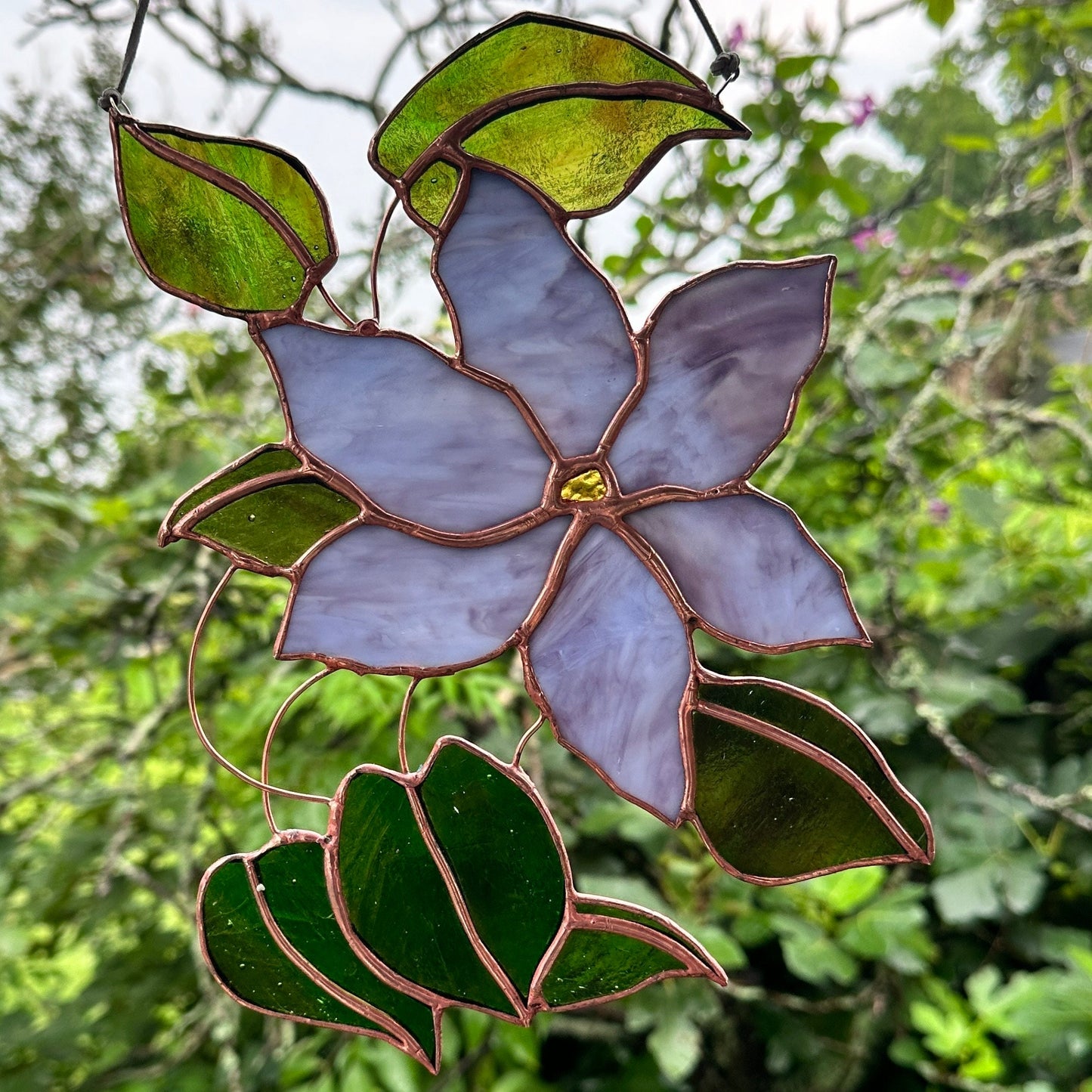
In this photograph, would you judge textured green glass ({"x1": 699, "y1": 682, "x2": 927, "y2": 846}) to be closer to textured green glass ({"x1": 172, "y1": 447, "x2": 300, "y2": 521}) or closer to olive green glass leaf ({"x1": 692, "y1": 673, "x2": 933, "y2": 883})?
olive green glass leaf ({"x1": 692, "y1": 673, "x2": 933, "y2": 883})

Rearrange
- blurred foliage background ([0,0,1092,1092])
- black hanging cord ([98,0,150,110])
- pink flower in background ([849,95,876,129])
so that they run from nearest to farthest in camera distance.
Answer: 1. black hanging cord ([98,0,150,110])
2. blurred foliage background ([0,0,1092,1092])
3. pink flower in background ([849,95,876,129])

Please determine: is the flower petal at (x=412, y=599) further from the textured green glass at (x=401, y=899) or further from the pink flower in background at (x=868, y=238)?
the pink flower in background at (x=868, y=238)

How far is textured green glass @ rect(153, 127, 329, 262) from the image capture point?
33 cm

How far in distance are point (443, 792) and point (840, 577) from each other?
207mm

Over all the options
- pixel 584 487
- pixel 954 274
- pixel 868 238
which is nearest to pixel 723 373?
pixel 584 487

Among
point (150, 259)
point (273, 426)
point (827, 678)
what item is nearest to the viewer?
point (150, 259)

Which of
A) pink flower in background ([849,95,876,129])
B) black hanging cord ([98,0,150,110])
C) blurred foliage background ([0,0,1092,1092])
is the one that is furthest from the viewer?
pink flower in background ([849,95,876,129])

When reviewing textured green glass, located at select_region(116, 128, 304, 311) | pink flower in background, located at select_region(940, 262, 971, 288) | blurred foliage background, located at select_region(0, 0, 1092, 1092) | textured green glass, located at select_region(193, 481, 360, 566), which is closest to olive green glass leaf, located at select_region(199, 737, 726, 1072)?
textured green glass, located at select_region(193, 481, 360, 566)

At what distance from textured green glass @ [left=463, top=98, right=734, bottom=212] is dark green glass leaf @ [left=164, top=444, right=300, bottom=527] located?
0.16 m

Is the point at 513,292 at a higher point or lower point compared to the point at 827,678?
higher

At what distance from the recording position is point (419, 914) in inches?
14.1

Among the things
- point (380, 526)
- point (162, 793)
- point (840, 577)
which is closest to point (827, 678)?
point (840, 577)

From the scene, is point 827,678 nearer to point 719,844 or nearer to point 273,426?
point 719,844

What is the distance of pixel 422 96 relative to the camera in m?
0.33
